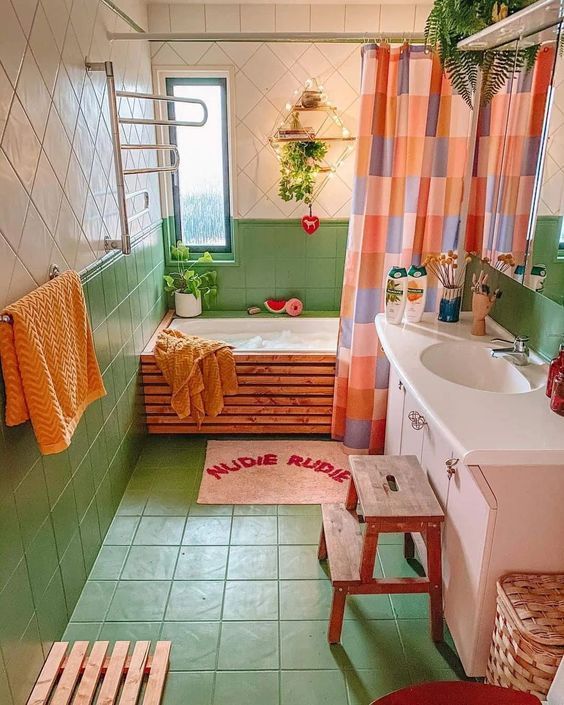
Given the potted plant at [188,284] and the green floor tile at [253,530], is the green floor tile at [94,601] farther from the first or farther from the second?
the potted plant at [188,284]

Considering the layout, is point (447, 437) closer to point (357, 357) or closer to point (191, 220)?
point (357, 357)

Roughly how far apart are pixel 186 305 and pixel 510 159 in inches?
Answer: 86.4

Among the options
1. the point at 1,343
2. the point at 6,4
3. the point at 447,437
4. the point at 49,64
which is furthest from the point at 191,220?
the point at 447,437

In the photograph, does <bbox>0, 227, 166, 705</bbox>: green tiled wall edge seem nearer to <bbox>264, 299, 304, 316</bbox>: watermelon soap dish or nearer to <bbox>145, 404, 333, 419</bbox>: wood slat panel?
<bbox>145, 404, 333, 419</bbox>: wood slat panel

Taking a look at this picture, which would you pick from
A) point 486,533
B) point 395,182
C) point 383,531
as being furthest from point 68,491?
point 395,182

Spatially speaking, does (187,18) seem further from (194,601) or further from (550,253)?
(194,601)

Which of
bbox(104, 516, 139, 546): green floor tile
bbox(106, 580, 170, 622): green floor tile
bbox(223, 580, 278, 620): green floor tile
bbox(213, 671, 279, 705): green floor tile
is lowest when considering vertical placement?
bbox(213, 671, 279, 705): green floor tile

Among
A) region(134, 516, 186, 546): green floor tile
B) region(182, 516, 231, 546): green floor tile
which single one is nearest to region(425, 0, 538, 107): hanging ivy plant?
region(182, 516, 231, 546): green floor tile

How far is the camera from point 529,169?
206 cm

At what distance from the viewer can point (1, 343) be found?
1503mm

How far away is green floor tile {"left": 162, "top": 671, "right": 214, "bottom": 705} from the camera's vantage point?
1.76m

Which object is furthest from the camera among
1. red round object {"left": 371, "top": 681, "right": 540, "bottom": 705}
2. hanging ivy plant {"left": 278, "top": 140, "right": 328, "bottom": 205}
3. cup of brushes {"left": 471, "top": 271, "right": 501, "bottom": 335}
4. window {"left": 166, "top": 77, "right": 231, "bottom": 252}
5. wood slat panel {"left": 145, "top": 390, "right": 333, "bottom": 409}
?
window {"left": 166, "top": 77, "right": 231, "bottom": 252}

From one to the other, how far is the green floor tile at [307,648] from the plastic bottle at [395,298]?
3.96 feet

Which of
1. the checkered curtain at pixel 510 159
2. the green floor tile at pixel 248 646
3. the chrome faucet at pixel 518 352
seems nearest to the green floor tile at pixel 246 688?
the green floor tile at pixel 248 646
